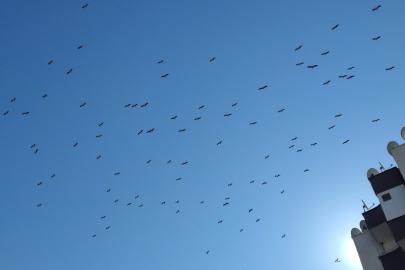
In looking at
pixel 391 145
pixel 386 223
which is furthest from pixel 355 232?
pixel 391 145

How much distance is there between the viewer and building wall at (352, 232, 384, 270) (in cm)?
4425

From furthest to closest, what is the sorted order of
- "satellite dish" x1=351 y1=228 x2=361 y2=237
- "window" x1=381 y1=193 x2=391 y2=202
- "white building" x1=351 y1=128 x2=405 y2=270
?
"satellite dish" x1=351 y1=228 x2=361 y2=237 → "window" x1=381 y1=193 x2=391 y2=202 → "white building" x1=351 y1=128 x2=405 y2=270

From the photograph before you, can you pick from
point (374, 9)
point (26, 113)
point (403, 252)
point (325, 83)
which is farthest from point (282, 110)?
point (26, 113)

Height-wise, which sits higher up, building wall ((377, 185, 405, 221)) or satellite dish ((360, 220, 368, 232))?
building wall ((377, 185, 405, 221))

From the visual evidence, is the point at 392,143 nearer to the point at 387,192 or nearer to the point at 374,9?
the point at 387,192

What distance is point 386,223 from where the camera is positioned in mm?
42250

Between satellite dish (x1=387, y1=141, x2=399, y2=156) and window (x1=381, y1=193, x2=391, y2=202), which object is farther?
window (x1=381, y1=193, x2=391, y2=202)

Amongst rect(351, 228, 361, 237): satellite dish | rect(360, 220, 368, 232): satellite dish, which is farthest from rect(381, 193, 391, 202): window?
rect(360, 220, 368, 232): satellite dish

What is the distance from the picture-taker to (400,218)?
132ft

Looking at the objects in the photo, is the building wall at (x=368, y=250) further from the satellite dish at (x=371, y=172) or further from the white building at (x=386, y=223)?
the satellite dish at (x=371, y=172)

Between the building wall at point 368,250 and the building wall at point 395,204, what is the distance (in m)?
5.41

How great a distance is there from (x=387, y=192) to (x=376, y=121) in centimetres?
902

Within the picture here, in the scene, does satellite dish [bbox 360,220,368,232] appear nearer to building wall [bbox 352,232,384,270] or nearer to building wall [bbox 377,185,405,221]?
building wall [bbox 352,232,384,270]

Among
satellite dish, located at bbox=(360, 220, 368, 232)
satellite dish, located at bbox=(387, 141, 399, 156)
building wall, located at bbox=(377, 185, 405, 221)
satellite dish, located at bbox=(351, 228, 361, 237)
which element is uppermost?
satellite dish, located at bbox=(387, 141, 399, 156)
